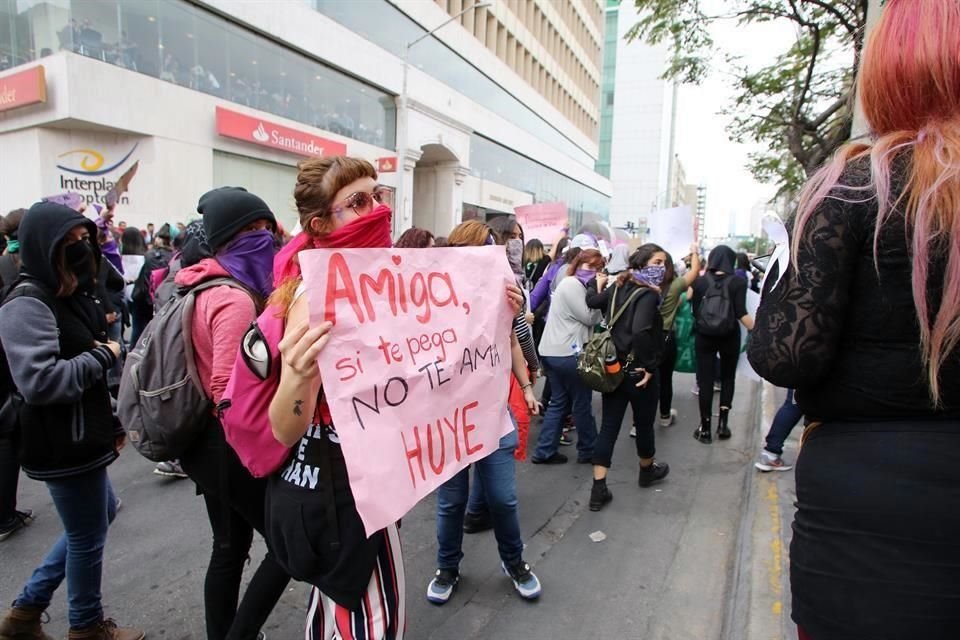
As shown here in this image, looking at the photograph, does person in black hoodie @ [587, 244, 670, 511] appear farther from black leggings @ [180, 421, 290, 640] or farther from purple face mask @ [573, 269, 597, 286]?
black leggings @ [180, 421, 290, 640]

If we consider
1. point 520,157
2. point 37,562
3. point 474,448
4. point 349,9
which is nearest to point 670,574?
point 474,448

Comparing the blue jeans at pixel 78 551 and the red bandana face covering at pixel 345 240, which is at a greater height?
the red bandana face covering at pixel 345 240

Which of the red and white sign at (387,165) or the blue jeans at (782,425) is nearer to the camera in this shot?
the blue jeans at (782,425)

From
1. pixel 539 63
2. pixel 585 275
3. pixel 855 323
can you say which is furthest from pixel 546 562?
pixel 539 63

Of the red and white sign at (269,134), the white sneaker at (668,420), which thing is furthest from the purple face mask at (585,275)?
the red and white sign at (269,134)

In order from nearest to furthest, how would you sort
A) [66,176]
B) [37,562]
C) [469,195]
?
[37,562]
[66,176]
[469,195]

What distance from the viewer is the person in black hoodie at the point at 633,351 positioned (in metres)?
4.18

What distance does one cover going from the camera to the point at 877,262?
118 cm

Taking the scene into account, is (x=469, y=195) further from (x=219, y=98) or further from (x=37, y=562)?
(x=37, y=562)

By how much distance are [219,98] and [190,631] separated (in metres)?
16.6

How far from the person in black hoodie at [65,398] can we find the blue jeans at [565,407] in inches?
126

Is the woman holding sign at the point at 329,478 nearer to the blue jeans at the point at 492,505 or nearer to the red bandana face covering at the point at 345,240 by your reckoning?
the red bandana face covering at the point at 345,240

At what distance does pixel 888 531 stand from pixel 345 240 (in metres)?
1.50

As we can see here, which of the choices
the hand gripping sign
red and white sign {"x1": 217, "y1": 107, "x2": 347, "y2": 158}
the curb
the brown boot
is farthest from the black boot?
red and white sign {"x1": 217, "y1": 107, "x2": 347, "y2": 158}
